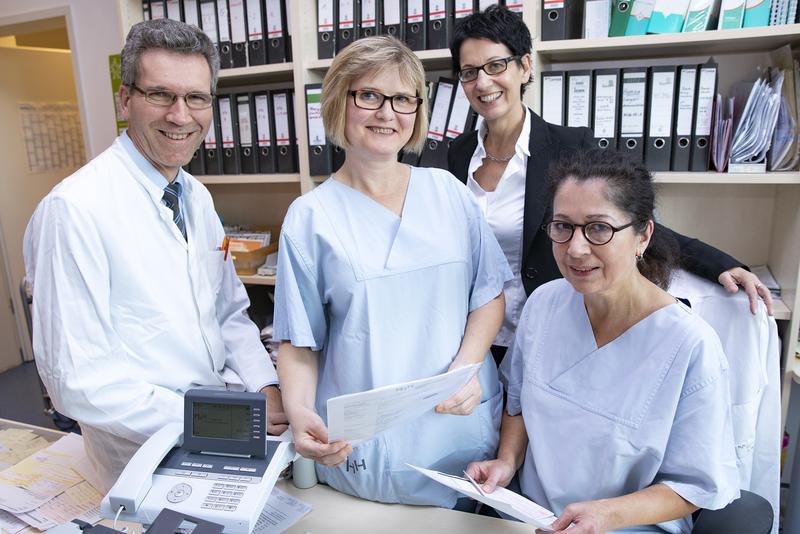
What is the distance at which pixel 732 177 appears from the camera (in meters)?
1.79

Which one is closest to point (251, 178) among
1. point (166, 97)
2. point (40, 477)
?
point (166, 97)

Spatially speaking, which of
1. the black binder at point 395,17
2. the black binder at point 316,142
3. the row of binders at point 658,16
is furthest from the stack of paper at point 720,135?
the black binder at point 316,142

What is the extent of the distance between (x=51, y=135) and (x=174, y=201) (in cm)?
356

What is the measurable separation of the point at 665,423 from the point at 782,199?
136cm

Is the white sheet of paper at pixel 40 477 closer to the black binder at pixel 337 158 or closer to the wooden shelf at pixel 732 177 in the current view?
the black binder at pixel 337 158

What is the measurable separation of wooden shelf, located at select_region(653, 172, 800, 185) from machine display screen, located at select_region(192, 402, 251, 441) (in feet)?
4.52

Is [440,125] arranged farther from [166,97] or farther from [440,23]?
[166,97]

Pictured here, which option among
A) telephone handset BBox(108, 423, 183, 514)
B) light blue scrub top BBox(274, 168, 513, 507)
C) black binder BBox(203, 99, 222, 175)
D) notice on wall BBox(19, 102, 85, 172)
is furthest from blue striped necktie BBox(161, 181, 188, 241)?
notice on wall BBox(19, 102, 85, 172)

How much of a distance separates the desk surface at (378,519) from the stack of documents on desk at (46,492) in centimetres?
45

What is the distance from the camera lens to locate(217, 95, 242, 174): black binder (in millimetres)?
2338

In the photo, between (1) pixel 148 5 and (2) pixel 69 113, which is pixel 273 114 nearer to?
(1) pixel 148 5

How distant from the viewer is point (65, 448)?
4.73 ft

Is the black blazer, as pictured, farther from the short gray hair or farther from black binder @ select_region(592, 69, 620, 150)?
the short gray hair

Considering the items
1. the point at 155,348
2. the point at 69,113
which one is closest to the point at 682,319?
the point at 155,348
